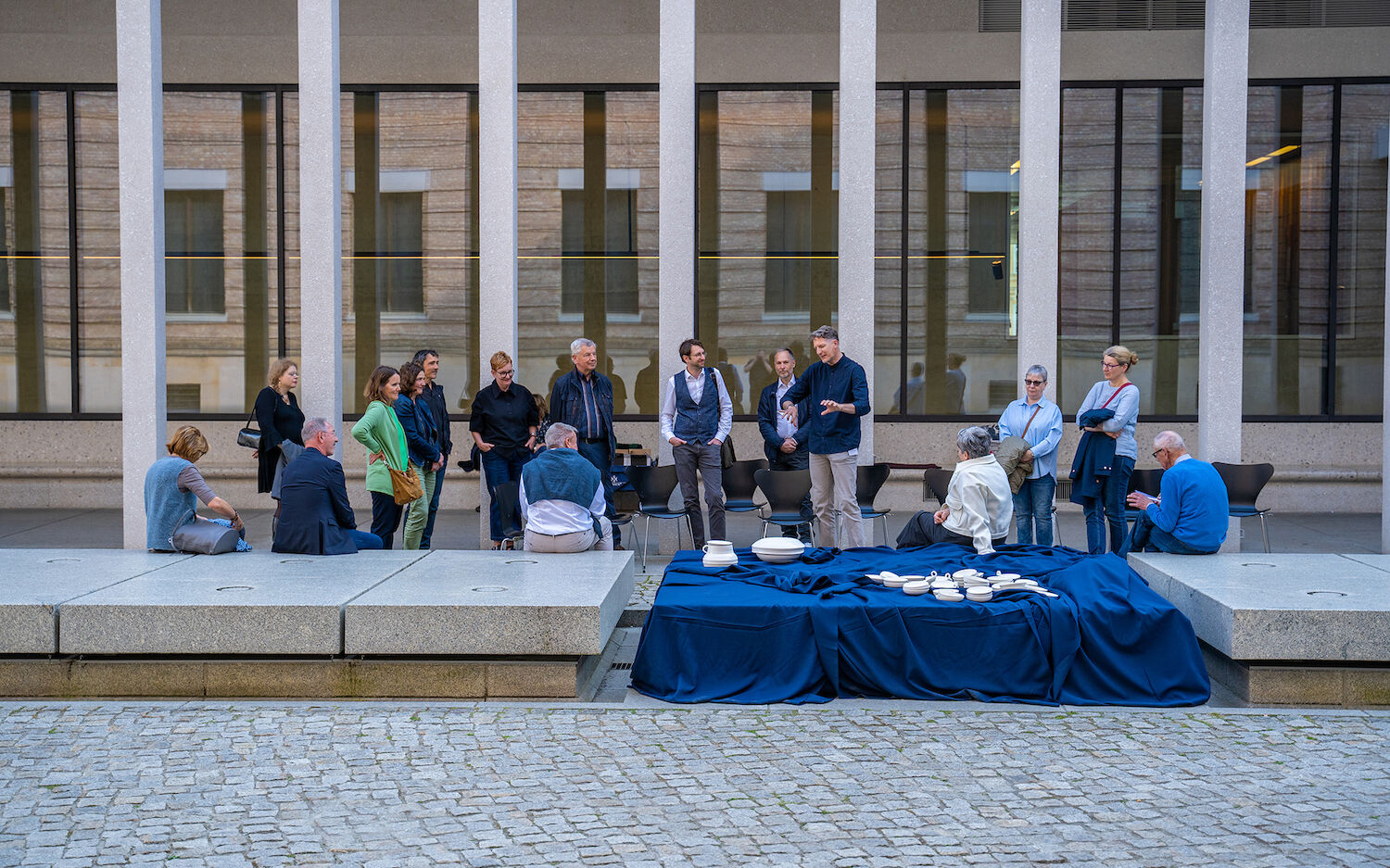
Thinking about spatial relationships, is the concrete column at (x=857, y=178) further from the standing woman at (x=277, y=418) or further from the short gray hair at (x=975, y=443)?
the standing woman at (x=277, y=418)

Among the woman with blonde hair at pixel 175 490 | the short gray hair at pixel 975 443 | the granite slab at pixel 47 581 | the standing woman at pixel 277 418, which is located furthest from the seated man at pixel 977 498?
the granite slab at pixel 47 581

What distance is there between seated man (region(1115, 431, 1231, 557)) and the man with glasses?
170 centimetres

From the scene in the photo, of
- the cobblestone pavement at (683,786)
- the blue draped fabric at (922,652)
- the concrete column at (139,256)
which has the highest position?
the concrete column at (139,256)

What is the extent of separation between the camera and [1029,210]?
11.1 m

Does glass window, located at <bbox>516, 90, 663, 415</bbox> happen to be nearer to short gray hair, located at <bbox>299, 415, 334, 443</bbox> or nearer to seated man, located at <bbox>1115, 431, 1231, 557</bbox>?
short gray hair, located at <bbox>299, 415, 334, 443</bbox>

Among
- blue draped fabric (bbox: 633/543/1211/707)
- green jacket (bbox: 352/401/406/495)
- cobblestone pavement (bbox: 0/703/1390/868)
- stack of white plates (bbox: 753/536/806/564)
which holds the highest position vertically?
green jacket (bbox: 352/401/406/495)

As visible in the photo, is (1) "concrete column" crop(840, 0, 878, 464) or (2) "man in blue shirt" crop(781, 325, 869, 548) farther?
(1) "concrete column" crop(840, 0, 878, 464)

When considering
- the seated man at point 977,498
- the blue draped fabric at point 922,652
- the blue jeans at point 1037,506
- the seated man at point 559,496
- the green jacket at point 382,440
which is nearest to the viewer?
the blue draped fabric at point 922,652

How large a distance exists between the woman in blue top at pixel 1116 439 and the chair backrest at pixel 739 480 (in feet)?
9.56

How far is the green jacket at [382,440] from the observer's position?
363 inches

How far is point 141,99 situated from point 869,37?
665cm

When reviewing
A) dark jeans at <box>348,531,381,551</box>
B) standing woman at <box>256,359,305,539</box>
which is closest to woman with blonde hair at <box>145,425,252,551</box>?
dark jeans at <box>348,531,381,551</box>

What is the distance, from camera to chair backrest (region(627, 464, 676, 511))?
10578mm

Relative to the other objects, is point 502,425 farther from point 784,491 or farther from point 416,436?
point 784,491
